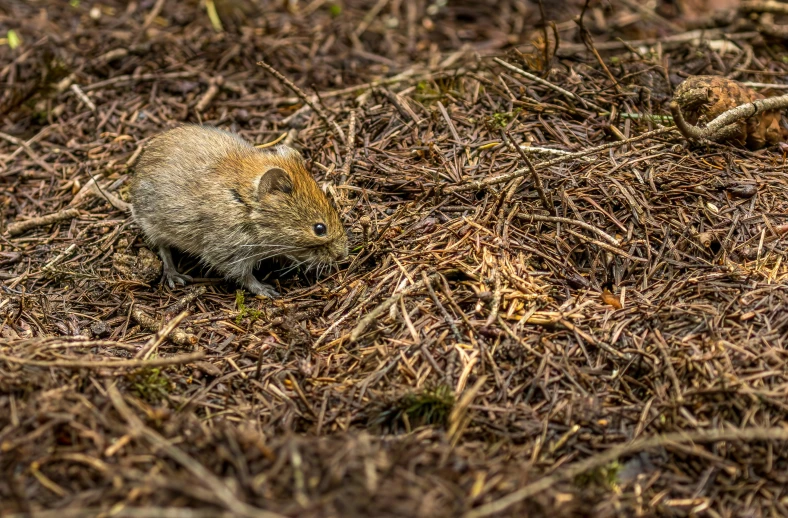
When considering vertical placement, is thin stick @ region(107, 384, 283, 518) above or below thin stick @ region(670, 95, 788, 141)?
above

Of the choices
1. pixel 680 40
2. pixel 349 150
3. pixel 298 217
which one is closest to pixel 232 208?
pixel 298 217

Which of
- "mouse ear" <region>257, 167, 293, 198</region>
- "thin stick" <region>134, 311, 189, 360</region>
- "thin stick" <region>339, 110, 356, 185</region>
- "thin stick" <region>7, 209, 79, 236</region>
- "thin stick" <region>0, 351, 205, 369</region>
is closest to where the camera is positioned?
"thin stick" <region>0, 351, 205, 369</region>

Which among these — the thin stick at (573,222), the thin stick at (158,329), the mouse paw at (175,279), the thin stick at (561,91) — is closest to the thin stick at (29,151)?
the mouse paw at (175,279)

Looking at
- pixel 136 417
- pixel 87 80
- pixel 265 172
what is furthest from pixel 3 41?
pixel 136 417

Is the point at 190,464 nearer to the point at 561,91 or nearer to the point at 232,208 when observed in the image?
the point at 232,208

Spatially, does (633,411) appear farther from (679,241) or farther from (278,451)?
(278,451)

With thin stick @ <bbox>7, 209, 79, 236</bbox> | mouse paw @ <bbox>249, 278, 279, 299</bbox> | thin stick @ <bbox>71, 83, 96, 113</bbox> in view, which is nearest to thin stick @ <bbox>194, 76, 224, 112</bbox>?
thin stick @ <bbox>71, 83, 96, 113</bbox>

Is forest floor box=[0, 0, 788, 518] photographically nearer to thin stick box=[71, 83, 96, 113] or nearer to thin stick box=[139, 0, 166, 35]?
thin stick box=[71, 83, 96, 113]
